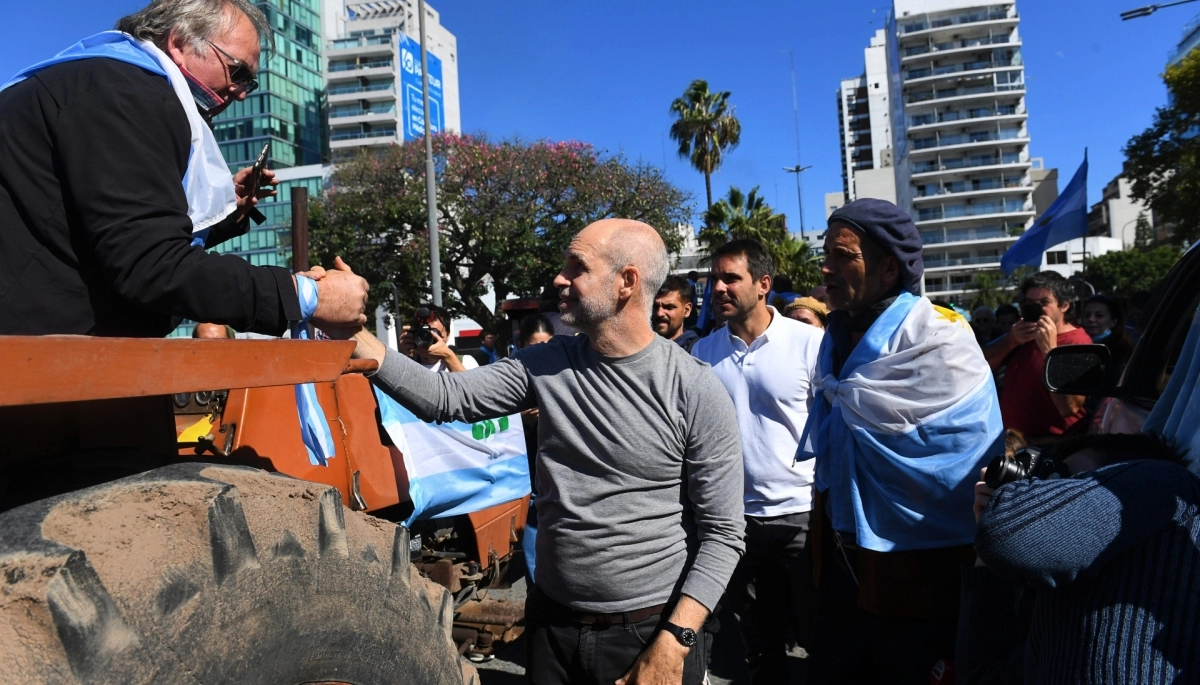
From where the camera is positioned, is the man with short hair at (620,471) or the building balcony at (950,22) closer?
the man with short hair at (620,471)

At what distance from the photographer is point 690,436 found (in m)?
2.36

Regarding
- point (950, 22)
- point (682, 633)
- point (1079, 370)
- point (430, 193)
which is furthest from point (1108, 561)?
point (950, 22)

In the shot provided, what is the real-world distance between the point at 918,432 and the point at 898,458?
10 cm

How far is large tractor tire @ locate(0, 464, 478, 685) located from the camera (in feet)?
3.65

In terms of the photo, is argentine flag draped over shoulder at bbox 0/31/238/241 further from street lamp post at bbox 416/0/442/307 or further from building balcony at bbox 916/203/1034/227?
building balcony at bbox 916/203/1034/227

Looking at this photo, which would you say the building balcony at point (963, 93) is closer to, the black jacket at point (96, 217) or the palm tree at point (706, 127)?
the palm tree at point (706, 127)

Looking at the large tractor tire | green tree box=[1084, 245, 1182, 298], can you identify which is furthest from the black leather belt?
green tree box=[1084, 245, 1182, 298]

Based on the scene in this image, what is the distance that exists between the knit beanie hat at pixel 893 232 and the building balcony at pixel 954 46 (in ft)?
324

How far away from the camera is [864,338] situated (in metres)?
2.81

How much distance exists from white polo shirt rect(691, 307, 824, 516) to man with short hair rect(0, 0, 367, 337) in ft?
8.24

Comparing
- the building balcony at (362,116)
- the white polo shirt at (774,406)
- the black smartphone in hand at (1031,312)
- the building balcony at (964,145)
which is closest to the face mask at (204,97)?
the white polo shirt at (774,406)

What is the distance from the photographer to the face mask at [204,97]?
1904 millimetres

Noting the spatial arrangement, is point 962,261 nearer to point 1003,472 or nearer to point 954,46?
point 954,46

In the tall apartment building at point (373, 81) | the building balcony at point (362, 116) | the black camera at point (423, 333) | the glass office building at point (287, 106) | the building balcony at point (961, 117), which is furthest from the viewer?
the building balcony at point (961, 117)
